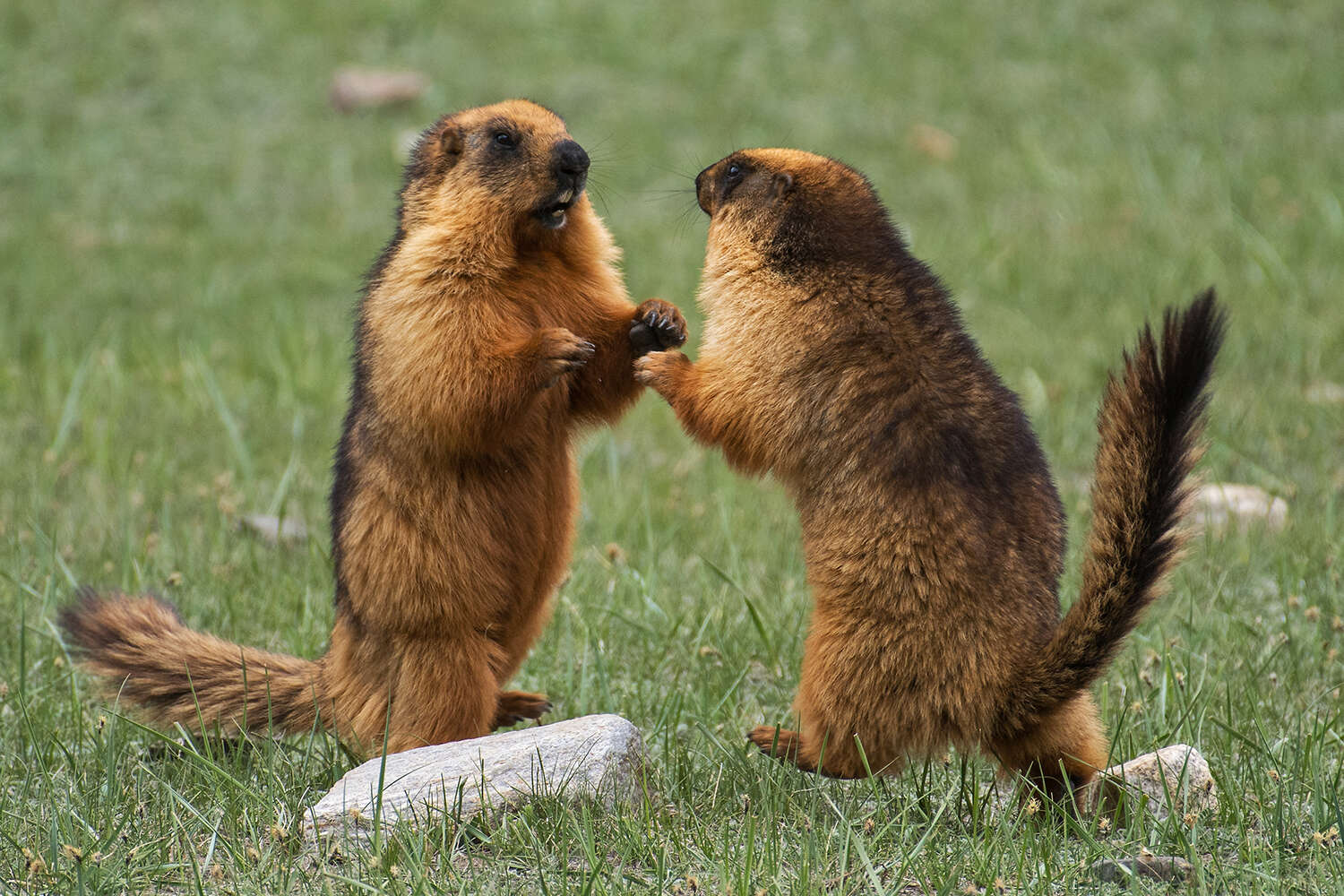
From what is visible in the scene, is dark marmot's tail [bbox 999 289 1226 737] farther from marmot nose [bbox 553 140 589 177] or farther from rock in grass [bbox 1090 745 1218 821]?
marmot nose [bbox 553 140 589 177]

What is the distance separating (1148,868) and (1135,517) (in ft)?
2.48

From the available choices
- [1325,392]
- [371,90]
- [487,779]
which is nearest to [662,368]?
[487,779]

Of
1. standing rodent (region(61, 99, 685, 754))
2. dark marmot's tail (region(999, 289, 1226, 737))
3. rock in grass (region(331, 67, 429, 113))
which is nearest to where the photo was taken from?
dark marmot's tail (region(999, 289, 1226, 737))

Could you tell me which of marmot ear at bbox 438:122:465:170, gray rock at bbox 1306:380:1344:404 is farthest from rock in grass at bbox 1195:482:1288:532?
marmot ear at bbox 438:122:465:170

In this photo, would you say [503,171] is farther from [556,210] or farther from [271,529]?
[271,529]

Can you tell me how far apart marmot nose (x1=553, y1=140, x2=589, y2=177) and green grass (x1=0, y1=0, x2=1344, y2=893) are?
851 mm

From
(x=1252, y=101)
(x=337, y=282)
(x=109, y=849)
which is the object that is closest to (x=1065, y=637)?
(x=109, y=849)

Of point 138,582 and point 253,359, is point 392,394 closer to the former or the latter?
point 138,582

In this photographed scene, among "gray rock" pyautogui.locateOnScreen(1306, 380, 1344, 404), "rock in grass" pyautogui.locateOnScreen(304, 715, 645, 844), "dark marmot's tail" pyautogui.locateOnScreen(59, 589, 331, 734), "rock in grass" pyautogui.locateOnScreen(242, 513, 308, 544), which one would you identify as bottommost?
"rock in grass" pyautogui.locateOnScreen(242, 513, 308, 544)

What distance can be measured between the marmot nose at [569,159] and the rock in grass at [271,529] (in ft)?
8.58

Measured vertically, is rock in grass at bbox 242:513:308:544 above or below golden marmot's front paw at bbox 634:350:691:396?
below

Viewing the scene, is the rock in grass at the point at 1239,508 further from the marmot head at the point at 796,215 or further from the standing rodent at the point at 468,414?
the standing rodent at the point at 468,414

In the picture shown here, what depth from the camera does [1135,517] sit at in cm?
325

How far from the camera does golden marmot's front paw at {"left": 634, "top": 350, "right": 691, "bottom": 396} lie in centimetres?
365
